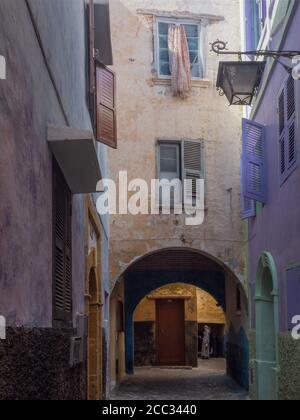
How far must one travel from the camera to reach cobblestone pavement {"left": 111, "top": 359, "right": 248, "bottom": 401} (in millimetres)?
14781

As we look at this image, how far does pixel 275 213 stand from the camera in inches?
404

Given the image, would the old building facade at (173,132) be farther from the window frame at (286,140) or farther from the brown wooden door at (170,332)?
the brown wooden door at (170,332)

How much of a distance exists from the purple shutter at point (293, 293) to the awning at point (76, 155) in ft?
9.96

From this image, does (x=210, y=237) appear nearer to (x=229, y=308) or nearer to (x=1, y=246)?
(x=229, y=308)

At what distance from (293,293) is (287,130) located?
6.88ft

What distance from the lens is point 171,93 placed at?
52.2 feet

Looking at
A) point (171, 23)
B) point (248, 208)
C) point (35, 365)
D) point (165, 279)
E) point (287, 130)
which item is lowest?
point (35, 365)

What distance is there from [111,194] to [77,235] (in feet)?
25.6

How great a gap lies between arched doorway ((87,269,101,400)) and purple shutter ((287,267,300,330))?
2876 millimetres

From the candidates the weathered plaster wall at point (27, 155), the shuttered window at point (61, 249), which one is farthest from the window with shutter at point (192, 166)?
the weathered plaster wall at point (27, 155)

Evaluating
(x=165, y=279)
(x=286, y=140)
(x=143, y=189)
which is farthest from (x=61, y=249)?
(x=165, y=279)

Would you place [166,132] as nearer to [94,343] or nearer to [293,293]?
[94,343]

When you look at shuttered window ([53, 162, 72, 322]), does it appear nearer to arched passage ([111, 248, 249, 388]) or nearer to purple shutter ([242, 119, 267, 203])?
purple shutter ([242, 119, 267, 203])
